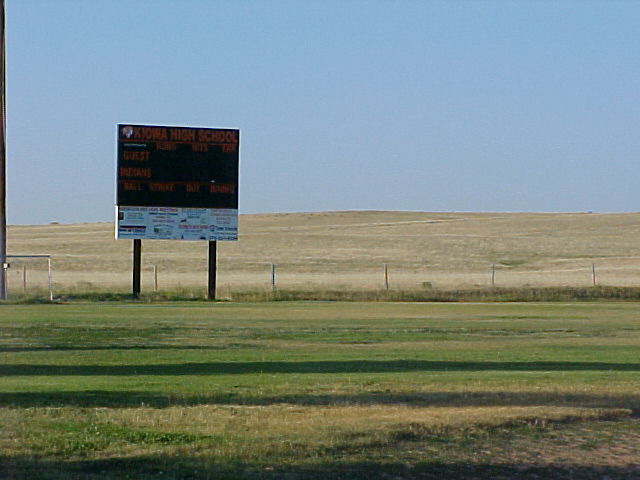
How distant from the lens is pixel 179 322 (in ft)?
105

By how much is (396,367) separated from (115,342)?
7606 mm

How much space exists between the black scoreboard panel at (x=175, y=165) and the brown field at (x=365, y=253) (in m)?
11.6

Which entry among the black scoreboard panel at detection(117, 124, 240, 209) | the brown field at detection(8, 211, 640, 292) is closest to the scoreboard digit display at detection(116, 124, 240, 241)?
the black scoreboard panel at detection(117, 124, 240, 209)

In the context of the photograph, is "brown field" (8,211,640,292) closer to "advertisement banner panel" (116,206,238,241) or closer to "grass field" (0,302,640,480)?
"advertisement banner panel" (116,206,238,241)

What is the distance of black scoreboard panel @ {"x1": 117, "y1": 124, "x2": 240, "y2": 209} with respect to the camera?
45.2 meters

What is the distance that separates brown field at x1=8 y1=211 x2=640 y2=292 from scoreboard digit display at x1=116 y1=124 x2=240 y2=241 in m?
10.8

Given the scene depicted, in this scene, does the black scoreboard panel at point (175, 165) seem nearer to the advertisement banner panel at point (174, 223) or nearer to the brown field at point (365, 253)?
the advertisement banner panel at point (174, 223)

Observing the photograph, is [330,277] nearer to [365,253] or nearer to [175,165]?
[365,253]

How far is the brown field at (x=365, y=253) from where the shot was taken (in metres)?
68.1

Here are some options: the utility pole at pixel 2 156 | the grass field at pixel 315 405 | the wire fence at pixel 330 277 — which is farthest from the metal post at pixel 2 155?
the grass field at pixel 315 405

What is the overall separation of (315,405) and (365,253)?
246ft

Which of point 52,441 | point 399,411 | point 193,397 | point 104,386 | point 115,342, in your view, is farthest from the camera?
point 115,342

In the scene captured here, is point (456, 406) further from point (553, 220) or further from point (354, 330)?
point (553, 220)

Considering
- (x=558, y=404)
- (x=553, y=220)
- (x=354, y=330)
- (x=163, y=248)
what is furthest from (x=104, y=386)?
(x=553, y=220)
